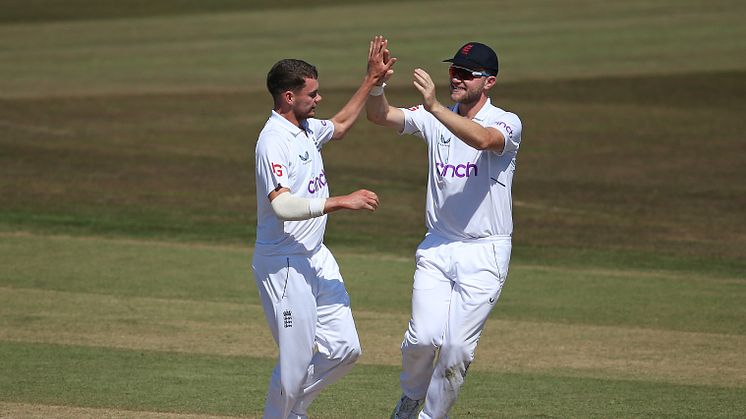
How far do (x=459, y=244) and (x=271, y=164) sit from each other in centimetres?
151

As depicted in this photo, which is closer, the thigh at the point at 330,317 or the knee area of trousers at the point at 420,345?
the thigh at the point at 330,317

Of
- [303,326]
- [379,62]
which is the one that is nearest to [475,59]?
[379,62]

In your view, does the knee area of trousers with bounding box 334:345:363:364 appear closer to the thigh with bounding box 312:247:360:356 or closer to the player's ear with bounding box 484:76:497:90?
the thigh with bounding box 312:247:360:356

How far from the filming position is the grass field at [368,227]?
1083cm

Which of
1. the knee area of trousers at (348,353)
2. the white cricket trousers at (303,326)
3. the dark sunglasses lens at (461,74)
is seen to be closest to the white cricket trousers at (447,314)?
the knee area of trousers at (348,353)

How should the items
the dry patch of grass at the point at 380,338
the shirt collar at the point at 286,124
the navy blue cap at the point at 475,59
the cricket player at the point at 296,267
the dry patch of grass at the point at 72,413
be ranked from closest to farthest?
the cricket player at the point at 296,267, the shirt collar at the point at 286,124, the navy blue cap at the point at 475,59, the dry patch of grass at the point at 72,413, the dry patch of grass at the point at 380,338

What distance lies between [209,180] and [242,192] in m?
1.22

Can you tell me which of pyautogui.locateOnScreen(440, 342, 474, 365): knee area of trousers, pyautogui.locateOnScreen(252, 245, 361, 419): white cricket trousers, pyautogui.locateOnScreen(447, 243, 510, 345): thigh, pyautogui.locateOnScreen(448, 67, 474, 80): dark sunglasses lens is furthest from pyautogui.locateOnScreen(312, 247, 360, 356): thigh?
pyautogui.locateOnScreen(448, 67, 474, 80): dark sunglasses lens

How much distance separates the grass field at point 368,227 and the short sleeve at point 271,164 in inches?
86.7

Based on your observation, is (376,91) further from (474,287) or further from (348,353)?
(348,353)

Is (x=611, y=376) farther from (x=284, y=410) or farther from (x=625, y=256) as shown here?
(x=625, y=256)

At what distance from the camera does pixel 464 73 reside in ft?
29.6

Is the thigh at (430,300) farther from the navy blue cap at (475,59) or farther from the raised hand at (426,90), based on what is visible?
the navy blue cap at (475,59)

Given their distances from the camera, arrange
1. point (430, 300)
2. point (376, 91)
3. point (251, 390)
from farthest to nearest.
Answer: point (251, 390) < point (376, 91) < point (430, 300)
